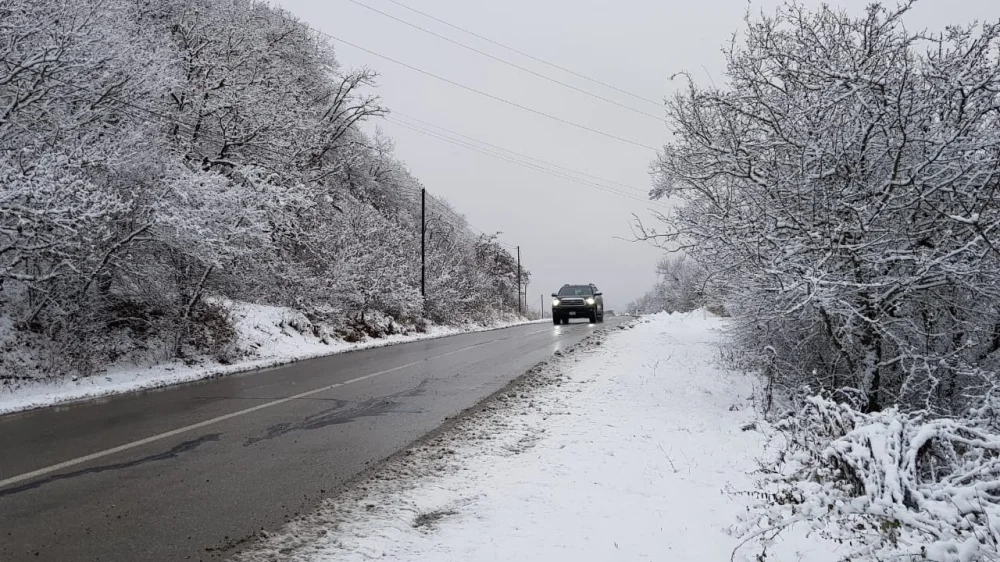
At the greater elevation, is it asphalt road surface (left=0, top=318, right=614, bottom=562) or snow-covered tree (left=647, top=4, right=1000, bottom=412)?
snow-covered tree (left=647, top=4, right=1000, bottom=412)

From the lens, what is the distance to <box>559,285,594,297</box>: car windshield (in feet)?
102

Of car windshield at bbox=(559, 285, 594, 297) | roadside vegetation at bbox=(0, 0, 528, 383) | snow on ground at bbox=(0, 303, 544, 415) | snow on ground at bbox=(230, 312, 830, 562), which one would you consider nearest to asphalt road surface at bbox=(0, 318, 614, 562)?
snow on ground at bbox=(230, 312, 830, 562)

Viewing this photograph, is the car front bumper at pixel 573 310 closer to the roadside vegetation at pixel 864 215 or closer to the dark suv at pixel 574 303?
the dark suv at pixel 574 303

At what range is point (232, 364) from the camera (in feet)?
45.3

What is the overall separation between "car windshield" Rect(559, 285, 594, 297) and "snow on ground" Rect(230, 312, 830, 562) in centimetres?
2223

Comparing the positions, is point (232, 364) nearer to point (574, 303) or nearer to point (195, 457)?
point (195, 457)

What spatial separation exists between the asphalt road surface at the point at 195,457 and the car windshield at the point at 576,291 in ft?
66.2

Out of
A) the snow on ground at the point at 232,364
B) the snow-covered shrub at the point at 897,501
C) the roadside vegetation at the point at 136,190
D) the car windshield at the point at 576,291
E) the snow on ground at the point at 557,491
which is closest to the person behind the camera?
the snow-covered shrub at the point at 897,501

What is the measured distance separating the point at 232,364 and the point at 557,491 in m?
11.5

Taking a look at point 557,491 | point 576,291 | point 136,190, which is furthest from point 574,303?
point 557,491

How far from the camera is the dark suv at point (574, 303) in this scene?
3066 cm

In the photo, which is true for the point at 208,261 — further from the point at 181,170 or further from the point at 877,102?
the point at 877,102

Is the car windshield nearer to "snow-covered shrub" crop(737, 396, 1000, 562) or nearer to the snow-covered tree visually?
the snow-covered tree

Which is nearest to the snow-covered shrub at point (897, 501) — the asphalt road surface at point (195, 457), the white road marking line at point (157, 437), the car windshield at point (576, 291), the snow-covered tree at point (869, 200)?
the snow-covered tree at point (869, 200)
